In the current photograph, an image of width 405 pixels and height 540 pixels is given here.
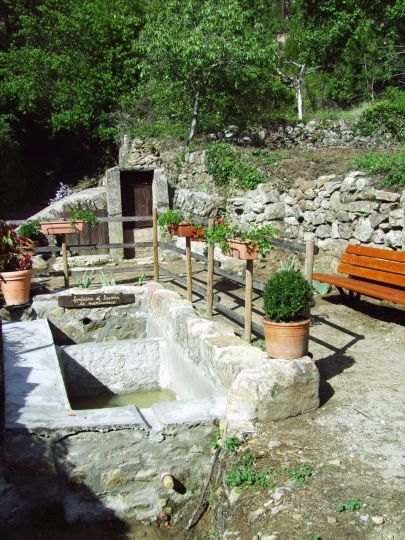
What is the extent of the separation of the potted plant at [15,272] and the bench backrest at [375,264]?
13.8 ft

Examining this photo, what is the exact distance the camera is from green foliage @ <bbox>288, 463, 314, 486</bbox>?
10.1 feet

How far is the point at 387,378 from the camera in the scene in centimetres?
450

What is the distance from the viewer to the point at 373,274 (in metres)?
6.69

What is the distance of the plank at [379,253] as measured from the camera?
643 centimetres

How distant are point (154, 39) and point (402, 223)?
8.83 metres

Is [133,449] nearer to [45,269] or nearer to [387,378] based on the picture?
[387,378]

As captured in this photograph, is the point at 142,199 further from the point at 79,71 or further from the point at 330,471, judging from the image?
the point at 330,471

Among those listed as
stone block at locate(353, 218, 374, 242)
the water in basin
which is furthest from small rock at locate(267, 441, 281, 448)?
stone block at locate(353, 218, 374, 242)

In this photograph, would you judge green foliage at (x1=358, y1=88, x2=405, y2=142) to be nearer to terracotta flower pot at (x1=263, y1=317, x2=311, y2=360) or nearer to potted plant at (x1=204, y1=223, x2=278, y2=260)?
potted plant at (x1=204, y1=223, x2=278, y2=260)

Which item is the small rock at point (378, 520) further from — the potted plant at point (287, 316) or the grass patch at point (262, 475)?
the potted plant at point (287, 316)

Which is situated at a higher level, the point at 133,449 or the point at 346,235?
the point at 346,235

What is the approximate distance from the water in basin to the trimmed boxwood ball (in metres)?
2.53

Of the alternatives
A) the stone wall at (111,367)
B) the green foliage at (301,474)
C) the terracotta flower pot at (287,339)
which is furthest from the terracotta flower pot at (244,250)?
the green foliage at (301,474)

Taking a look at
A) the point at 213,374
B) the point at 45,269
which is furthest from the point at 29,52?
the point at 213,374
